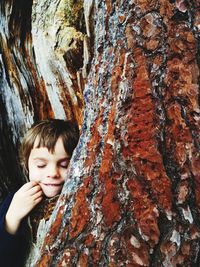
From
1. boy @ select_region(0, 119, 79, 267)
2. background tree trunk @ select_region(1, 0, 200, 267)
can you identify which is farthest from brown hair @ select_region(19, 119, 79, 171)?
background tree trunk @ select_region(1, 0, 200, 267)

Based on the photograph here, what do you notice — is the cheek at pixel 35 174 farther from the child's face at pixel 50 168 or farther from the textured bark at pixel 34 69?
the textured bark at pixel 34 69

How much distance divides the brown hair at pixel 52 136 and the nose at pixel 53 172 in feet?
0.25

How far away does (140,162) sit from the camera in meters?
1.05

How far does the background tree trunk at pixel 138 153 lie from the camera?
3.35 feet

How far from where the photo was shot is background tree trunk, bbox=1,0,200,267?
1021mm

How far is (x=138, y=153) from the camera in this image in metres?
1.06

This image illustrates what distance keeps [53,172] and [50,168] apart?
28 millimetres

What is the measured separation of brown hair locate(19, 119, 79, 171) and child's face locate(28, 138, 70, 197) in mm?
23

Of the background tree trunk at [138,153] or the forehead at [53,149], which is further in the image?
the forehead at [53,149]

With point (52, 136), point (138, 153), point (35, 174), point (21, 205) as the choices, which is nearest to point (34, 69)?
point (52, 136)

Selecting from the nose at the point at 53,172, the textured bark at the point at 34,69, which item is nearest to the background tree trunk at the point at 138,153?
the nose at the point at 53,172

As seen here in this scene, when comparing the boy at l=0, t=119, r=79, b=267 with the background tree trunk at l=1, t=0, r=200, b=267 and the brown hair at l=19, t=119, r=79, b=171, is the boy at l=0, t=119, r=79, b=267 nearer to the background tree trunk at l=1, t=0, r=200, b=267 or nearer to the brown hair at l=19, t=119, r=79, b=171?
the brown hair at l=19, t=119, r=79, b=171

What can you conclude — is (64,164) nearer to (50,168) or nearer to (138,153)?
(50,168)

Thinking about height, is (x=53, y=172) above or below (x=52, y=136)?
below
